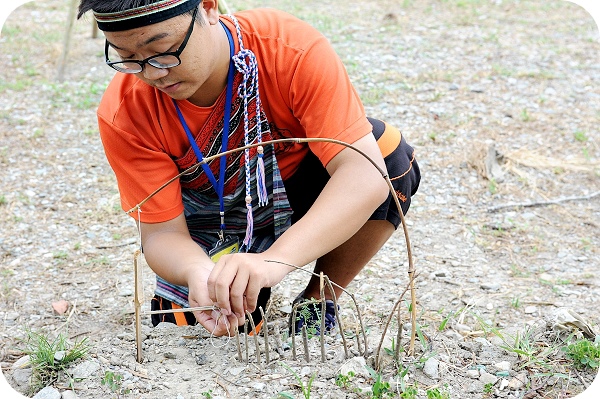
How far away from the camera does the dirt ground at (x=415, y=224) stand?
1986mm

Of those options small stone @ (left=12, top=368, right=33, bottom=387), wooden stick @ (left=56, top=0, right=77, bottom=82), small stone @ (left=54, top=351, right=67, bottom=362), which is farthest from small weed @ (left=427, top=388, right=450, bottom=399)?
wooden stick @ (left=56, top=0, right=77, bottom=82)

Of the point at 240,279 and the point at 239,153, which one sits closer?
the point at 240,279

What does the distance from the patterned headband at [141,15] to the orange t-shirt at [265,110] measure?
1.07 ft

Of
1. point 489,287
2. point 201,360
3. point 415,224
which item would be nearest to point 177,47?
point 201,360

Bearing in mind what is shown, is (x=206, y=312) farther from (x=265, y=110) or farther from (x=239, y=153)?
(x=265, y=110)

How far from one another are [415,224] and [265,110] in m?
1.51

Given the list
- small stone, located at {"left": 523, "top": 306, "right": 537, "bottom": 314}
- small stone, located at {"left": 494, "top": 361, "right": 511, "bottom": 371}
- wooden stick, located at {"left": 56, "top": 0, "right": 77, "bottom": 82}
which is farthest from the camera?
wooden stick, located at {"left": 56, "top": 0, "right": 77, "bottom": 82}

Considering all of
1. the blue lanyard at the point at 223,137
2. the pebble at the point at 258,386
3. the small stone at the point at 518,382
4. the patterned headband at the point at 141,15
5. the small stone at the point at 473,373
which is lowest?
the small stone at the point at 473,373

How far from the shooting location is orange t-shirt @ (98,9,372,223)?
2092 mm

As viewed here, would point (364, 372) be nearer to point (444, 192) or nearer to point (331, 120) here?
point (331, 120)

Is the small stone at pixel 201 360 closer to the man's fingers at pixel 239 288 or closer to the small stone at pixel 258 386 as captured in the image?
the small stone at pixel 258 386

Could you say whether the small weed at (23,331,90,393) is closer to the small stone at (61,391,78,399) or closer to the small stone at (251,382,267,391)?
the small stone at (61,391,78,399)

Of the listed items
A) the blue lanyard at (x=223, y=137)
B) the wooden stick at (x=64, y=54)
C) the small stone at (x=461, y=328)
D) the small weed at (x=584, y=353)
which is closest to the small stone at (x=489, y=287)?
the small stone at (x=461, y=328)

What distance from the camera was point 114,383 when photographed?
1.91 meters
